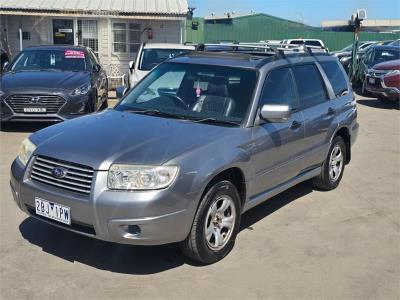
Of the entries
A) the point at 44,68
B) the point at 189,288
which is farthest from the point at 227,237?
the point at 44,68

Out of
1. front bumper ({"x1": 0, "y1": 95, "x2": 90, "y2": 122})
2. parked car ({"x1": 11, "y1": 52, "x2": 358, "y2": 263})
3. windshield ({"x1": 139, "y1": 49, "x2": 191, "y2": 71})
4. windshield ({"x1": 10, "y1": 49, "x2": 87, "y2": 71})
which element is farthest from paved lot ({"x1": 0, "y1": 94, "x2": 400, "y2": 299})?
windshield ({"x1": 139, "y1": 49, "x2": 191, "y2": 71})

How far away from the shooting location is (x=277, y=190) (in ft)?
16.8

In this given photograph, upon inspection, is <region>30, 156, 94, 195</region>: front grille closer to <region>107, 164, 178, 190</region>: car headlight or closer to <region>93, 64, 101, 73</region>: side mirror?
<region>107, 164, 178, 190</region>: car headlight

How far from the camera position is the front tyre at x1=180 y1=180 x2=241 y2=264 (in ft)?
13.2

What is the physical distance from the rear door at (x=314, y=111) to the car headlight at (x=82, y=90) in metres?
4.80

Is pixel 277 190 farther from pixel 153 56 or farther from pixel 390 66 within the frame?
pixel 390 66

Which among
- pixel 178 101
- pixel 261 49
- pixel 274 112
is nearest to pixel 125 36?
pixel 261 49

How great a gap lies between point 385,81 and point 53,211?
12112mm

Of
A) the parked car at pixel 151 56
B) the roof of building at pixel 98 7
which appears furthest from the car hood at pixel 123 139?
the roof of building at pixel 98 7

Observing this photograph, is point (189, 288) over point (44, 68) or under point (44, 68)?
under

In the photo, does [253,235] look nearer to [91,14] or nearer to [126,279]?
[126,279]

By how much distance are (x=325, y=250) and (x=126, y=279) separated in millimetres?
1842

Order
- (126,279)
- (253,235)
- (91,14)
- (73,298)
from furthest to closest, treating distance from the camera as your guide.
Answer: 1. (91,14)
2. (253,235)
3. (126,279)
4. (73,298)

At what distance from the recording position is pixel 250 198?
468 cm
